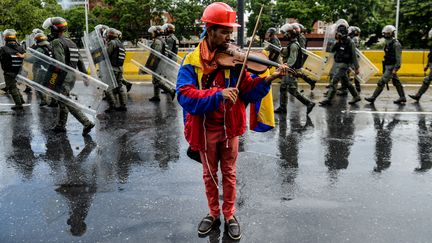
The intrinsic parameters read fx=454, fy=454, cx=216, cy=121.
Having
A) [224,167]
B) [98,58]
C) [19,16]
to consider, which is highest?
[19,16]

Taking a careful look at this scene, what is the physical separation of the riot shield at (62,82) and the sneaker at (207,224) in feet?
13.1

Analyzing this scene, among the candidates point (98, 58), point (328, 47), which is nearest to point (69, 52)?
point (98, 58)

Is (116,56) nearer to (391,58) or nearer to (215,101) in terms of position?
(391,58)

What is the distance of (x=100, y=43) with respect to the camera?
29.6 feet

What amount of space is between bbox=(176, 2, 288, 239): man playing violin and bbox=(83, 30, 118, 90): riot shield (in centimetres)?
598

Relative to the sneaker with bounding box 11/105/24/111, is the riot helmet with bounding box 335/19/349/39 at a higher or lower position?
higher

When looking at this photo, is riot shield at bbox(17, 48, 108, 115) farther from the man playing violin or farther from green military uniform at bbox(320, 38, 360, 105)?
green military uniform at bbox(320, 38, 360, 105)

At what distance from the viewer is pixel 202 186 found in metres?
4.87

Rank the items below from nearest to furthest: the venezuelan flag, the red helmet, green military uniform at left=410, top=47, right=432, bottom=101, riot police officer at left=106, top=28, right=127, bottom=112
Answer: the red helmet → the venezuelan flag → riot police officer at left=106, top=28, right=127, bottom=112 → green military uniform at left=410, top=47, right=432, bottom=101

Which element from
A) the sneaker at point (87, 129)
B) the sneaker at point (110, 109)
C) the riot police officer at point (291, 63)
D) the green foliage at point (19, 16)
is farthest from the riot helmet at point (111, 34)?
the green foliage at point (19, 16)

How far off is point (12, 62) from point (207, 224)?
707 centimetres

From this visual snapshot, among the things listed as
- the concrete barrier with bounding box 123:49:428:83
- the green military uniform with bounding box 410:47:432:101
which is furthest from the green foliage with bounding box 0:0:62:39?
the green military uniform with bounding box 410:47:432:101

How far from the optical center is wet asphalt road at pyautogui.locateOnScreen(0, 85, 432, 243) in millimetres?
3836

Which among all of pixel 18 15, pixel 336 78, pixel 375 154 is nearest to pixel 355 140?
pixel 375 154
